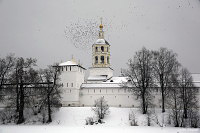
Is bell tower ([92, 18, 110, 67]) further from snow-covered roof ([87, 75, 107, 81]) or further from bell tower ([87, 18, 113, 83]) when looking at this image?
snow-covered roof ([87, 75, 107, 81])

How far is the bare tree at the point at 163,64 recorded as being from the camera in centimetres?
3616

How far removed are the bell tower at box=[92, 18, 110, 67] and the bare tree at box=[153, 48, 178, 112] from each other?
16.4 m

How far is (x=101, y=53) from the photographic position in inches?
2039

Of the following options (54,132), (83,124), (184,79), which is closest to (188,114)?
(184,79)

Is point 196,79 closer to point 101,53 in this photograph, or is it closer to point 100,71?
point 100,71

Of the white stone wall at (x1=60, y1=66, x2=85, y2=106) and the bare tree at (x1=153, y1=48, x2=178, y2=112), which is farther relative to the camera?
the white stone wall at (x1=60, y1=66, x2=85, y2=106)

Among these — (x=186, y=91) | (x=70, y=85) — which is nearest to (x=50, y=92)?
(x=70, y=85)

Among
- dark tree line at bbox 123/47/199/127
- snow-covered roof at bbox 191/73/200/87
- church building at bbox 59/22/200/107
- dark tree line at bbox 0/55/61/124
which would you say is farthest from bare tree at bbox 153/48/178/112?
dark tree line at bbox 0/55/61/124

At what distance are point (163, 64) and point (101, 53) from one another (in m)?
17.7

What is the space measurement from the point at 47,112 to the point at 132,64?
46.1ft

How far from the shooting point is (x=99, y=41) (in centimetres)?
5253

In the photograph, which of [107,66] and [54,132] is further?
[107,66]

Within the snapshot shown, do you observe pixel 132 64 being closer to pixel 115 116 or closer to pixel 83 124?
pixel 115 116

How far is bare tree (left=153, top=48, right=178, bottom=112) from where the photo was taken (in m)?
36.2
